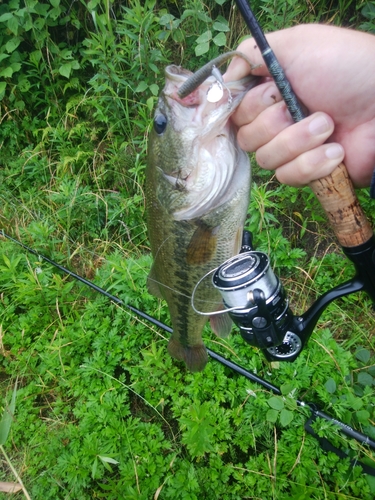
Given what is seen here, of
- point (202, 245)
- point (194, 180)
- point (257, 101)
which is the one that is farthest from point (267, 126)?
point (202, 245)

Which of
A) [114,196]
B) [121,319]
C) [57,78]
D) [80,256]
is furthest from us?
[57,78]

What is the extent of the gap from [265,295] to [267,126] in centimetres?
70

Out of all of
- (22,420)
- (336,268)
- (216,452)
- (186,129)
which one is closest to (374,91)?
(186,129)

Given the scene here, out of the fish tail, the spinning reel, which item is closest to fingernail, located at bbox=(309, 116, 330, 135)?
the spinning reel

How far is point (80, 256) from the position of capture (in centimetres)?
353

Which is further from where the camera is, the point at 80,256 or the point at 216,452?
the point at 80,256

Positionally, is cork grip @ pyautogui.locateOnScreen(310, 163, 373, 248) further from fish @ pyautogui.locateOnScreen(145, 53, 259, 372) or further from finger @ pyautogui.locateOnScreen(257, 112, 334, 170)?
fish @ pyautogui.locateOnScreen(145, 53, 259, 372)

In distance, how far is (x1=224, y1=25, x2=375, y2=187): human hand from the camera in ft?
4.76

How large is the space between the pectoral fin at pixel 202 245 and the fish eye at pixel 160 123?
446 millimetres

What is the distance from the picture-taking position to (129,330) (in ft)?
9.32

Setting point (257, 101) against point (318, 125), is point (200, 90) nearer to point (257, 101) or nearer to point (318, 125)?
point (257, 101)

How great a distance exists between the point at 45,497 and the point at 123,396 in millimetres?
762

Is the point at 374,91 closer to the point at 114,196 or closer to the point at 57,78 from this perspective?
the point at 114,196

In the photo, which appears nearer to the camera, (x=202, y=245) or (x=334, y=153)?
(x=334, y=153)
